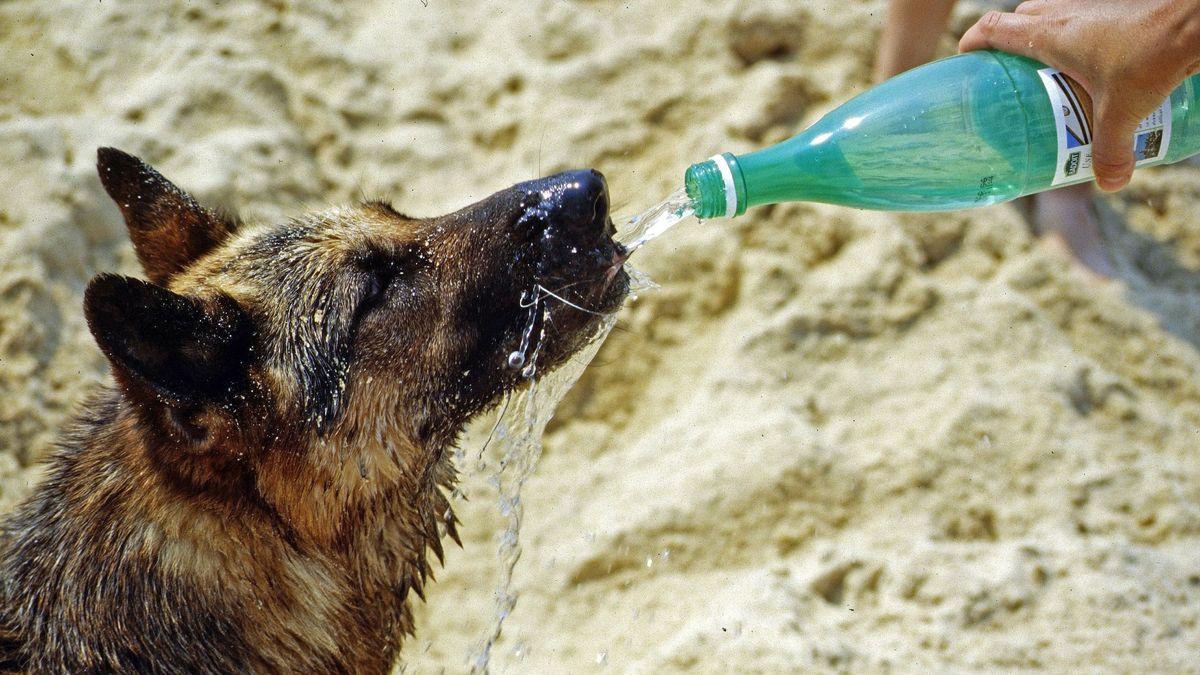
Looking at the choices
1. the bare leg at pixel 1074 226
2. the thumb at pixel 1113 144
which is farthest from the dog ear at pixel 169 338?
the bare leg at pixel 1074 226

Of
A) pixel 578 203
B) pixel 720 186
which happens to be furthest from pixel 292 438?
pixel 720 186

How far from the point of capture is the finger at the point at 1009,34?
8.86 feet

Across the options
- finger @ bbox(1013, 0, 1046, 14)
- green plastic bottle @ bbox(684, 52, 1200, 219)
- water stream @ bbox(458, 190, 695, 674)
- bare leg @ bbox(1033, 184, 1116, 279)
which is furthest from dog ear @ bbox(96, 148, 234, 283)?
bare leg @ bbox(1033, 184, 1116, 279)

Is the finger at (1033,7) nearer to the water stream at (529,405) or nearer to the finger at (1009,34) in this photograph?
the finger at (1009,34)

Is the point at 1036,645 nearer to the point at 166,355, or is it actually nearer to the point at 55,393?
the point at 166,355

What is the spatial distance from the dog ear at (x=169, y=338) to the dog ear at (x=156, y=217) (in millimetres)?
648

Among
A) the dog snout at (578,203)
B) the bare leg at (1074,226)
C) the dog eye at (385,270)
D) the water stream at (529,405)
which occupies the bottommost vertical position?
the bare leg at (1074,226)

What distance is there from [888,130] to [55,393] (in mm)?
3240

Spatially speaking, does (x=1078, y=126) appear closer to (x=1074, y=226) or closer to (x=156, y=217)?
(x=1074, y=226)

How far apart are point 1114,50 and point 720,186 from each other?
38.0 inches

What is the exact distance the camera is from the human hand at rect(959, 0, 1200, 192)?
238 centimetres

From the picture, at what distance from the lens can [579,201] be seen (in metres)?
2.91

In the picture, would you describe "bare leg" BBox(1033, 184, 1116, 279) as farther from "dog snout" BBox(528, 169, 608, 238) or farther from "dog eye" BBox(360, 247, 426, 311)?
"dog eye" BBox(360, 247, 426, 311)

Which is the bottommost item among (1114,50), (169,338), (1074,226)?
(1074,226)
